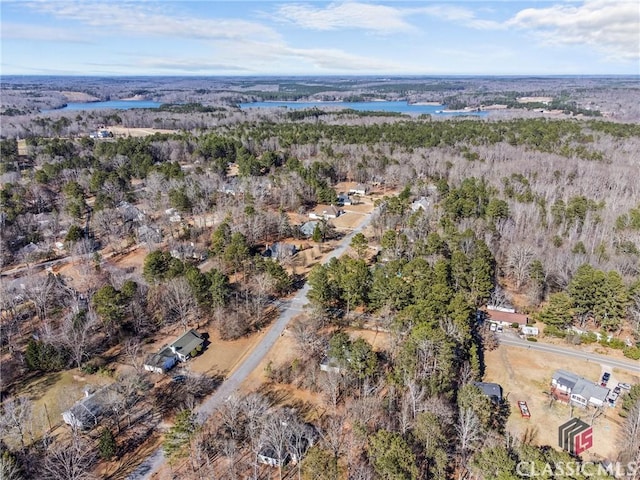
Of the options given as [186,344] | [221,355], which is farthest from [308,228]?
[186,344]

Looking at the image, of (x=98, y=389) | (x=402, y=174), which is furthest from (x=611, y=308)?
(x=402, y=174)

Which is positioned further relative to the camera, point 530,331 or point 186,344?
point 530,331

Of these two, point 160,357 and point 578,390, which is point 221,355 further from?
point 578,390

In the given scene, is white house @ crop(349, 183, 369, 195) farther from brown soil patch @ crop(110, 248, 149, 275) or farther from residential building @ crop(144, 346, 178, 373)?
residential building @ crop(144, 346, 178, 373)

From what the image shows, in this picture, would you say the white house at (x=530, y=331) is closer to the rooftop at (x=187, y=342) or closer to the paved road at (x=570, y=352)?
the paved road at (x=570, y=352)

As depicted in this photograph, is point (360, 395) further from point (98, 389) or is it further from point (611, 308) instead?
point (611, 308)
